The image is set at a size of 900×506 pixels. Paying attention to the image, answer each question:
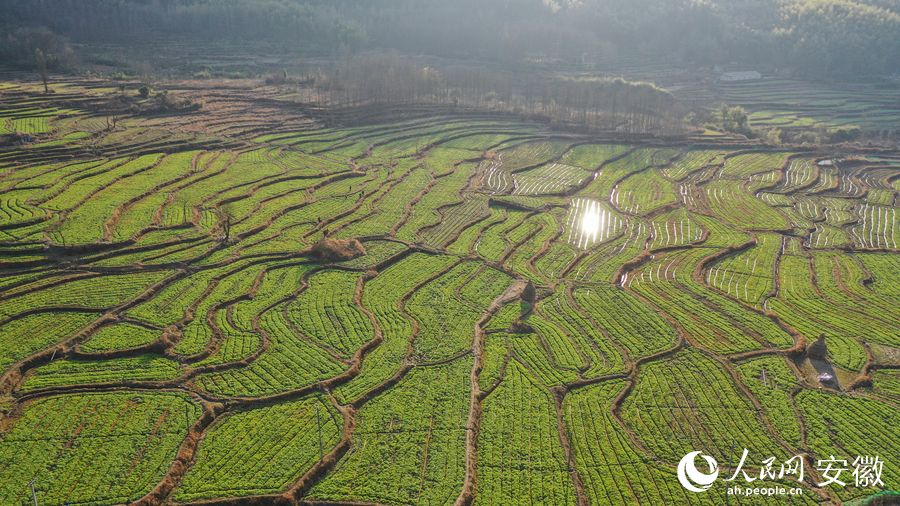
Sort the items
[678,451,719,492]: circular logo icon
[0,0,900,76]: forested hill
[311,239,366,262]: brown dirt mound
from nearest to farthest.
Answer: [678,451,719,492]: circular logo icon, [311,239,366,262]: brown dirt mound, [0,0,900,76]: forested hill

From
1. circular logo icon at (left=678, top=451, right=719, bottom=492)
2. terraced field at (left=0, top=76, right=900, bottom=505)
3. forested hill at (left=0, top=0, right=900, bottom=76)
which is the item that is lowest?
circular logo icon at (left=678, top=451, right=719, bottom=492)

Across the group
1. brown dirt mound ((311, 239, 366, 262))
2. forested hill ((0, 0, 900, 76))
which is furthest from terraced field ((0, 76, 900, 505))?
forested hill ((0, 0, 900, 76))

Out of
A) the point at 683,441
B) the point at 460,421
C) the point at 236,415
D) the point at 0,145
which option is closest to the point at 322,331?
the point at 236,415

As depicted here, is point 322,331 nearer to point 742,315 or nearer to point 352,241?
point 352,241

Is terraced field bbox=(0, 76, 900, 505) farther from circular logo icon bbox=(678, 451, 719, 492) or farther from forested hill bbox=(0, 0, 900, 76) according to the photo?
forested hill bbox=(0, 0, 900, 76)

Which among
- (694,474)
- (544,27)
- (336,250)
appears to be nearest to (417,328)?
(336,250)

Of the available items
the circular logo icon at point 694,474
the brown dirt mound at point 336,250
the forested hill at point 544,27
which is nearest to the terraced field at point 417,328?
the brown dirt mound at point 336,250

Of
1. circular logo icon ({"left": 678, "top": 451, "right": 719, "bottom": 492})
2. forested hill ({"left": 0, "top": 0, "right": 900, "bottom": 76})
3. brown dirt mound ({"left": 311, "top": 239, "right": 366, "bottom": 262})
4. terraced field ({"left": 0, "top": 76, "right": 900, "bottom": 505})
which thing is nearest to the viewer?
circular logo icon ({"left": 678, "top": 451, "right": 719, "bottom": 492})
